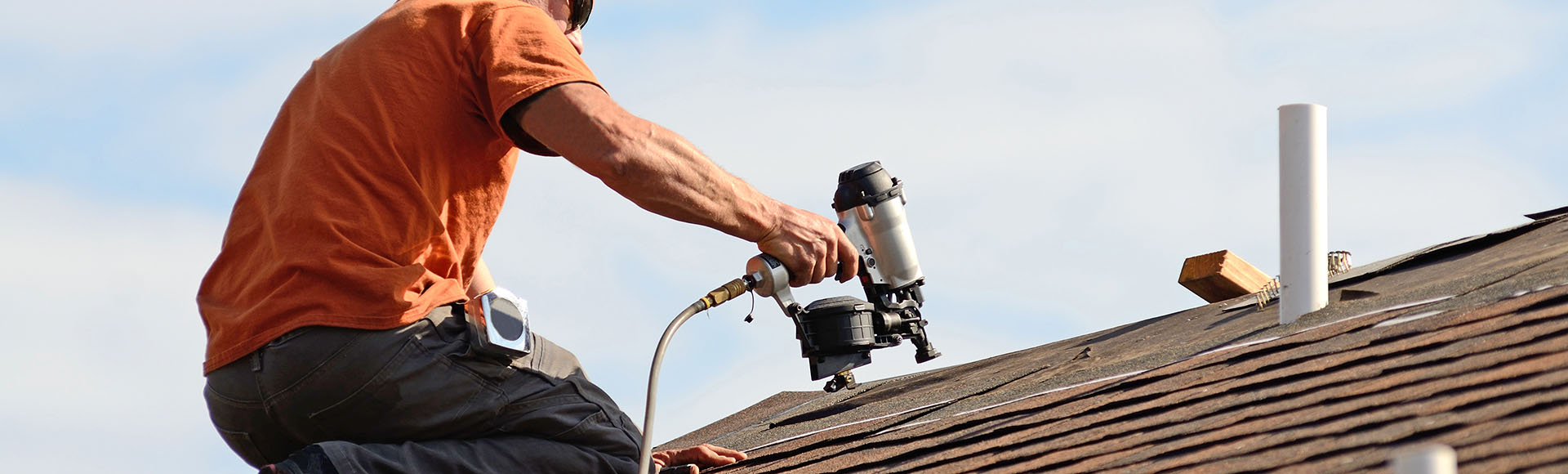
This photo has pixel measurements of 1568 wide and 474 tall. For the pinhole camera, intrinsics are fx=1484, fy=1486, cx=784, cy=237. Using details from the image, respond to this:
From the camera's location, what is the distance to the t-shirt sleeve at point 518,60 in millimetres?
2840

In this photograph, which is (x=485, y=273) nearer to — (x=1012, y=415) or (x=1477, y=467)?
(x=1012, y=415)

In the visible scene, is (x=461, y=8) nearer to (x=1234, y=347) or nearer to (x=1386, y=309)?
(x=1234, y=347)

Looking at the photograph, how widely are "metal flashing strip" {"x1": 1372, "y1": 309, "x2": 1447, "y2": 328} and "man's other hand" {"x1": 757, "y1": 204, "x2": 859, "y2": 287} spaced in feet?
3.79

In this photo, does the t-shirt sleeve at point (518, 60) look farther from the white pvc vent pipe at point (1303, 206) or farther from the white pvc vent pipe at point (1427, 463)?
the white pvc vent pipe at point (1427, 463)

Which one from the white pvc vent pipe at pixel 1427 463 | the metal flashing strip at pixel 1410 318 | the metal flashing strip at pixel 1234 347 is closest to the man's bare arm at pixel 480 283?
the metal flashing strip at pixel 1234 347

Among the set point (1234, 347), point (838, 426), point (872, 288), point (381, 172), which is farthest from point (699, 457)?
point (1234, 347)

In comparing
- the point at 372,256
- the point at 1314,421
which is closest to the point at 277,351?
the point at 372,256

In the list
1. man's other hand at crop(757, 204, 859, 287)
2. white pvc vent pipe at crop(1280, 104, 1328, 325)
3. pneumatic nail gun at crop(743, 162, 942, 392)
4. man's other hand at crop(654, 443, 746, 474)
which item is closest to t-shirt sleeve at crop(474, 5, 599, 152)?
man's other hand at crop(757, 204, 859, 287)

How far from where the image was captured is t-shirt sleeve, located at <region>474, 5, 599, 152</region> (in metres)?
2.84

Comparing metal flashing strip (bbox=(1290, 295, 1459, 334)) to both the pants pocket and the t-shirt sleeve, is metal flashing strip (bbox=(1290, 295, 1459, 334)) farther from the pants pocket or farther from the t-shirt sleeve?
the pants pocket

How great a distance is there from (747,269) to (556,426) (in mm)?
621

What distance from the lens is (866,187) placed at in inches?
163

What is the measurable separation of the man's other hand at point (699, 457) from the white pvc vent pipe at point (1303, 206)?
140 cm

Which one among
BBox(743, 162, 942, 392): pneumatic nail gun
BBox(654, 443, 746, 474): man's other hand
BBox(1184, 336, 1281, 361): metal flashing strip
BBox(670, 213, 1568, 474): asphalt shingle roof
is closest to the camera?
BBox(670, 213, 1568, 474): asphalt shingle roof
